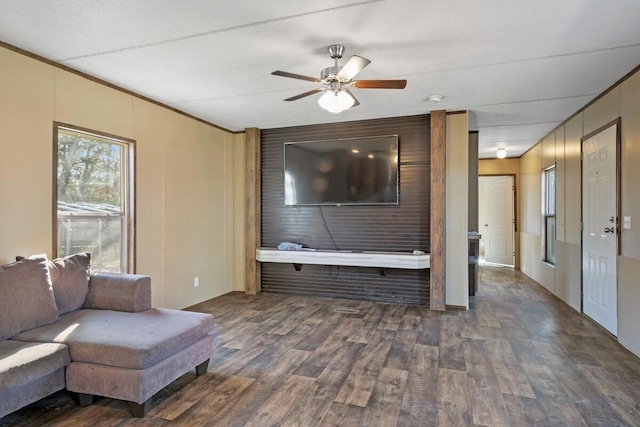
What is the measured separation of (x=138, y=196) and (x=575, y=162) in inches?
210

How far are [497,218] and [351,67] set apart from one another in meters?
6.96

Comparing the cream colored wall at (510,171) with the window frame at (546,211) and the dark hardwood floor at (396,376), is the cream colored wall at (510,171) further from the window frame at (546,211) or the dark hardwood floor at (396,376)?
the dark hardwood floor at (396,376)

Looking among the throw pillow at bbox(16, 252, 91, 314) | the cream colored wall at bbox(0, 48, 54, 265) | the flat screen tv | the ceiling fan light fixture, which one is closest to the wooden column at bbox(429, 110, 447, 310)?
the flat screen tv

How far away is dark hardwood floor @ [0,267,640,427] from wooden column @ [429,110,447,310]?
0.36m

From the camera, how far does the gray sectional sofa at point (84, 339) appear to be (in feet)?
6.69

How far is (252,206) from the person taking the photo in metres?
5.40

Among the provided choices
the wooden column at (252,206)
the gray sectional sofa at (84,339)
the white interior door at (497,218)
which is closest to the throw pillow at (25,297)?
the gray sectional sofa at (84,339)

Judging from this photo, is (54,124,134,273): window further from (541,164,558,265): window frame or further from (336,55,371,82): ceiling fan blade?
(541,164,558,265): window frame

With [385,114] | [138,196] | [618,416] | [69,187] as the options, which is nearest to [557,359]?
[618,416]

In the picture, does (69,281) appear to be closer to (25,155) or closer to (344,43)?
(25,155)

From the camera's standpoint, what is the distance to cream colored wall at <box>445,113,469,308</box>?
448 centimetres

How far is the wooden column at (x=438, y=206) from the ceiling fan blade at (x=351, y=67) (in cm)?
215

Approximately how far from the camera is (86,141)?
3438mm

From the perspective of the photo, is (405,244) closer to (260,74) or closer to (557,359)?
(557,359)
